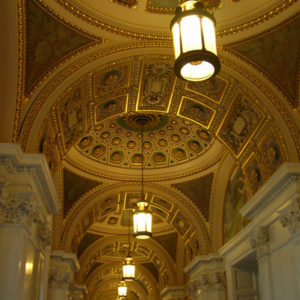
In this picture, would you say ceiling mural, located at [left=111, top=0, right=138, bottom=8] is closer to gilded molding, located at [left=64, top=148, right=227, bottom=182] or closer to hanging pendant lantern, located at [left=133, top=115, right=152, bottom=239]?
hanging pendant lantern, located at [left=133, top=115, right=152, bottom=239]

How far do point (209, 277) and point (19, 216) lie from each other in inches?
366

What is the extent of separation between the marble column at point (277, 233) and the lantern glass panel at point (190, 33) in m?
5.10

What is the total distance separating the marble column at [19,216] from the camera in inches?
283

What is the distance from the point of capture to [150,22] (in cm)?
895

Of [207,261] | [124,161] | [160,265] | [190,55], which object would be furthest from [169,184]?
[190,55]

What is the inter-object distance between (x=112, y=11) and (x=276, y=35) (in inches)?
128

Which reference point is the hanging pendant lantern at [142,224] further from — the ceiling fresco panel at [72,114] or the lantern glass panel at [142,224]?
the ceiling fresco panel at [72,114]

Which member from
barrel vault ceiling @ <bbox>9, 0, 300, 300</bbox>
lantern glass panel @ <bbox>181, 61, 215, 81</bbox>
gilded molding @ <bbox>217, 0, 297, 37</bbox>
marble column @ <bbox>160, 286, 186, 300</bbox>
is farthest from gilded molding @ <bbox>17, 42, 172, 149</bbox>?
marble column @ <bbox>160, 286, 186, 300</bbox>

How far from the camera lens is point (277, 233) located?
9.28 m

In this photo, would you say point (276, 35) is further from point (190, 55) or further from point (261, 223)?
point (190, 55)

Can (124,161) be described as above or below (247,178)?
above

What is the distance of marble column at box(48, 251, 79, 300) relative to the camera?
14.3 meters

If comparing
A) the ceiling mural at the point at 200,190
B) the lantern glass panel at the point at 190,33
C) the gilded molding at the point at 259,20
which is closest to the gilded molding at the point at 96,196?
the ceiling mural at the point at 200,190

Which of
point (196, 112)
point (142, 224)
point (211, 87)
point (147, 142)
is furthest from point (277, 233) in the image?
point (147, 142)
